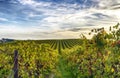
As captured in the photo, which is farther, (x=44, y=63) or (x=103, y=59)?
(x=44, y=63)

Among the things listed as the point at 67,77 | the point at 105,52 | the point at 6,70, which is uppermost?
the point at 105,52

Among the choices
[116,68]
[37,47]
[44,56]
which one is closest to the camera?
[116,68]

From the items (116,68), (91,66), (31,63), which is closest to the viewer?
(116,68)

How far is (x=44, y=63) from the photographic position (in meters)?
21.4

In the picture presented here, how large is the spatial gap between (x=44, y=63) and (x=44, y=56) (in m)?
0.62

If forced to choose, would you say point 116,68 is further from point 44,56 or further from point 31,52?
point 44,56

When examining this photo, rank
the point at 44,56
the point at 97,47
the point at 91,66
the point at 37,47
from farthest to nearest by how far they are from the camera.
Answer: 1. the point at 44,56
2. the point at 37,47
3. the point at 91,66
4. the point at 97,47

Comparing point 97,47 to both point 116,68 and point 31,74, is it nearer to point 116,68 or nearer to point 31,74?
point 116,68

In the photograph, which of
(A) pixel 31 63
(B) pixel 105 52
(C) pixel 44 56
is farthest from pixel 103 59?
(C) pixel 44 56

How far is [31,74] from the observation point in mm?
16516

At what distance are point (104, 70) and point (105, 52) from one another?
0.79 m

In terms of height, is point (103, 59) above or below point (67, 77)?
above

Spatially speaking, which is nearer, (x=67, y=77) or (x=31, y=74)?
(x=31, y=74)

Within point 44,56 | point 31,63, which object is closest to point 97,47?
point 31,63
